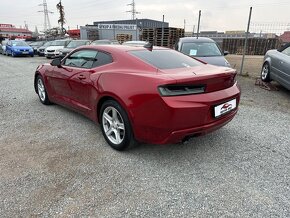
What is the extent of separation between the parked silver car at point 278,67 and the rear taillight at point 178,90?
461 centimetres

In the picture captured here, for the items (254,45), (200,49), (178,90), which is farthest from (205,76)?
(254,45)

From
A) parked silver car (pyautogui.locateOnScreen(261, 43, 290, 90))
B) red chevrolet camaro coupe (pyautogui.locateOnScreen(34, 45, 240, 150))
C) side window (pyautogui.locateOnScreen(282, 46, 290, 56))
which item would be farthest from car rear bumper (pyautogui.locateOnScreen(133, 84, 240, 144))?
side window (pyautogui.locateOnScreen(282, 46, 290, 56))

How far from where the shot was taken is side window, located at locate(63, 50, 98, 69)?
13.2ft

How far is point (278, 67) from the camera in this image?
23.4 feet

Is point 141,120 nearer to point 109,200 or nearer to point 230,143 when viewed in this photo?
point 109,200

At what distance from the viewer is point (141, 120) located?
3018mm

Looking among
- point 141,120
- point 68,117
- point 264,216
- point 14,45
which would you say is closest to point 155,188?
point 141,120

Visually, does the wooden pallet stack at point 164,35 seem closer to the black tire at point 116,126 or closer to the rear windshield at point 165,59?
the rear windshield at point 165,59

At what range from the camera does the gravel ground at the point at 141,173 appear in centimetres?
243

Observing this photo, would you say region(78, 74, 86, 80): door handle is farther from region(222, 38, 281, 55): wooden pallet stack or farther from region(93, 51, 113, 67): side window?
region(222, 38, 281, 55): wooden pallet stack

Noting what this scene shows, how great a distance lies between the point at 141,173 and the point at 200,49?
20.5 ft

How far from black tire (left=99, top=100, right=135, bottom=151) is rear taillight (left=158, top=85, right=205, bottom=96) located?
646 mm

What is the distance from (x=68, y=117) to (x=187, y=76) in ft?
9.08

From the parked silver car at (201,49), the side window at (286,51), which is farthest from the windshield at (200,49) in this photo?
the side window at (286,51)
